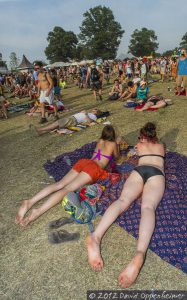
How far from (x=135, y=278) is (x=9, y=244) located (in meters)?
1.53

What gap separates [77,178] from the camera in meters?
3.69

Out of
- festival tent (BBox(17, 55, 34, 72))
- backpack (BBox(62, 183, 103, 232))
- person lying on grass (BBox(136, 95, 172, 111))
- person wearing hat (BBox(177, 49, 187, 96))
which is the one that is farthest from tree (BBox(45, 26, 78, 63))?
backpack (BBox(62, 183, 103, 232))

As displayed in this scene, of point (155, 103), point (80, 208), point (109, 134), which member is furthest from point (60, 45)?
point (80, 208)

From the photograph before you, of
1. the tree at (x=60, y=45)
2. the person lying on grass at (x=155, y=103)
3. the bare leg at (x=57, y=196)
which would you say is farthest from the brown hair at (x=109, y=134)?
the tree at (x=60, y=45)

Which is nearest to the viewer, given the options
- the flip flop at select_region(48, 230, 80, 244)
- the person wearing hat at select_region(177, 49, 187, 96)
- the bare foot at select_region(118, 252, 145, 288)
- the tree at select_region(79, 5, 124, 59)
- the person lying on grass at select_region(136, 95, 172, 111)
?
the bare foot at select_region(118, 252, 145, 288)

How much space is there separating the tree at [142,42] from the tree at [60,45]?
20.7m

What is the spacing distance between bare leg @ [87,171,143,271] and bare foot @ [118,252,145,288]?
283mm

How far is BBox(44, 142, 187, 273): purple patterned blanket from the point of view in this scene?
2752mm

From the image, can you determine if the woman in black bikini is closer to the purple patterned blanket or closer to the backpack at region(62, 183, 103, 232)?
the purple patterned blanket

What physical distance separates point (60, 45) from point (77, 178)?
77012 millimetres

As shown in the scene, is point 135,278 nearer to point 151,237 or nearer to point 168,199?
point 151,237

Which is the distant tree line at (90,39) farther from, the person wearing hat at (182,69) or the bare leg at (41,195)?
the bare leg at (41,195)

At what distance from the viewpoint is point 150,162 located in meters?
3.54

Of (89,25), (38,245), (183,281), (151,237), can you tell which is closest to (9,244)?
(38,245)
